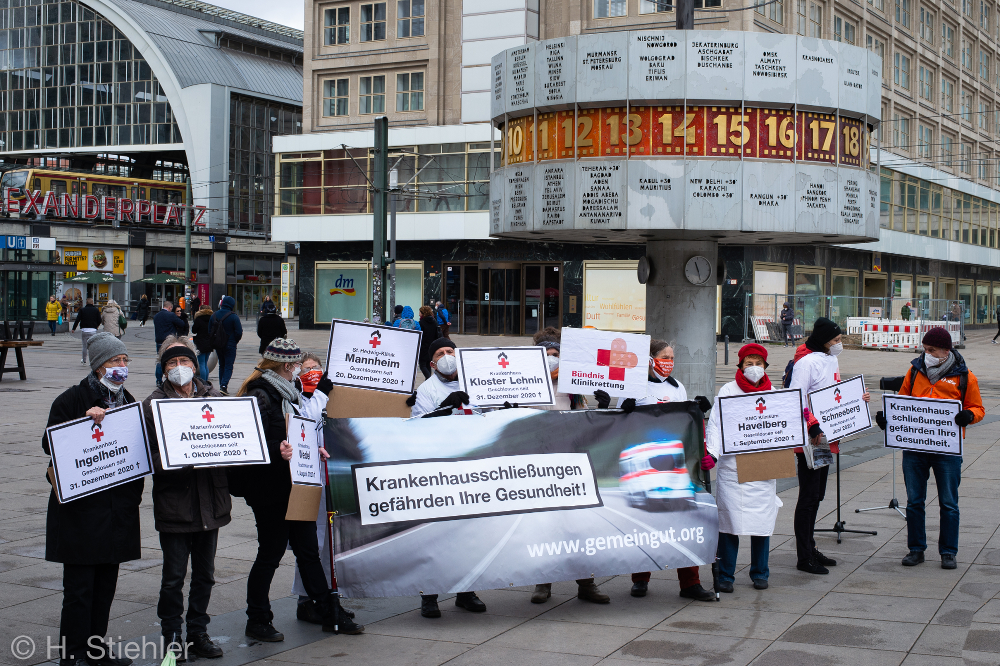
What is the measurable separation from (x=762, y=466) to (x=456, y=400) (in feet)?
7.08

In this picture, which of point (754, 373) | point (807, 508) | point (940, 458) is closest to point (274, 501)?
point (754, 373)

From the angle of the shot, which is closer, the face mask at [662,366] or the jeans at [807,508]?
the face mask at [662,366]

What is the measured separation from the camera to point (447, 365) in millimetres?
7543

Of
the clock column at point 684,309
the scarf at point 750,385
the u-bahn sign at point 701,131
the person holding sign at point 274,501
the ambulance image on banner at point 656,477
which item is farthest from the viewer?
the clock column at point 684,309

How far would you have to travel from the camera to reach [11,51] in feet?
258

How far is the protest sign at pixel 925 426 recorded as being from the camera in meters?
7.94

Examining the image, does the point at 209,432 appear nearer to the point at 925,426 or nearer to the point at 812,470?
the point at 812,470

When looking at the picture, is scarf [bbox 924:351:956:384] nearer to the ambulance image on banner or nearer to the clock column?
the ambulance image on banner

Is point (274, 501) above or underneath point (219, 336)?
underneath

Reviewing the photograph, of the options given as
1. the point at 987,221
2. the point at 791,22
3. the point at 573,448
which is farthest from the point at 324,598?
the point at 987,221

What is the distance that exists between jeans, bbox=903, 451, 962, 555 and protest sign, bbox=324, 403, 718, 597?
6.31 ft

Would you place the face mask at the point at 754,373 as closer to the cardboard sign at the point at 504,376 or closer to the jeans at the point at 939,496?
the cardboard sign at the point at 504,376

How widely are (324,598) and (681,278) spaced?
9234 millimetres

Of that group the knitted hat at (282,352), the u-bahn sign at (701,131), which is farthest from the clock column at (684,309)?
the knitted hat at (282,352)
